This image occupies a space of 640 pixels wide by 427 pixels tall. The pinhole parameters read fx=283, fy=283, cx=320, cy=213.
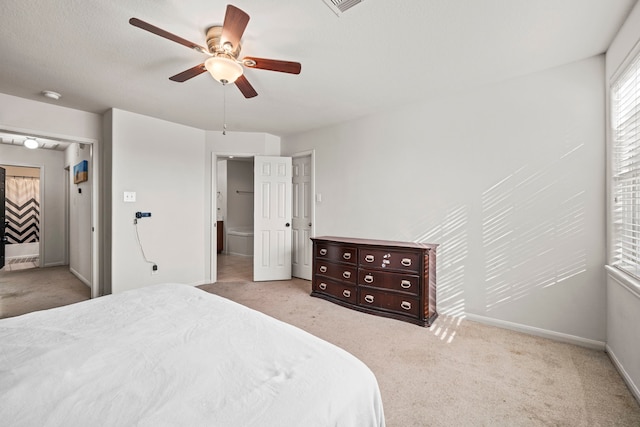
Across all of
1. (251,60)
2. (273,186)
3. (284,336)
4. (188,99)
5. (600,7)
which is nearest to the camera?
(284,336)

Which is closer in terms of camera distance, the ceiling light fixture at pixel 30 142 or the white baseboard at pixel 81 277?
the white baseboard at pixel 81 277

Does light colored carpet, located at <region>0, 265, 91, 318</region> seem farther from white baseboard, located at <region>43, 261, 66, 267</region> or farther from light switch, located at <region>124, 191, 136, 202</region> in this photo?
light switch, located at <region>124, 191, 136, 202</region>

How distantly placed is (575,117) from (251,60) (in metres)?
2.77

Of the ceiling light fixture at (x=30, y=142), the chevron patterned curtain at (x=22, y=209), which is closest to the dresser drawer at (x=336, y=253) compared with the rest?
the ceiling light fixture at (x=30, y=142)

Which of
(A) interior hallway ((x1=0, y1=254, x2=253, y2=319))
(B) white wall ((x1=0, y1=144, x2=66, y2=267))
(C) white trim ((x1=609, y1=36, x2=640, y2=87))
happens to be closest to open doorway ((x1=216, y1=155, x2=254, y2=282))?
(A) interior hallway ((x1=0, y1=254, x2=253, y2=319))

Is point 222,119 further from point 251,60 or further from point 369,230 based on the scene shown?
point 369,230

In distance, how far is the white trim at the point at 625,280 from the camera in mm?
1772

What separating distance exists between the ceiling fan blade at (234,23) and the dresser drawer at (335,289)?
2.70 metres

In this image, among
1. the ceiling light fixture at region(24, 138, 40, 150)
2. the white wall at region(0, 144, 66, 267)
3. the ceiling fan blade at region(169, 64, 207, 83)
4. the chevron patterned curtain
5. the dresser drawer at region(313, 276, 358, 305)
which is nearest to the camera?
the ceiling fan blade at region(169, 64, 207, 83)

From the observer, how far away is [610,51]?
7.33ft

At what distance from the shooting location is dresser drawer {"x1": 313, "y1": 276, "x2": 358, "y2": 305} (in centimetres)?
336

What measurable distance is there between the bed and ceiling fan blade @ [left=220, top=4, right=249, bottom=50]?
5.20 ft

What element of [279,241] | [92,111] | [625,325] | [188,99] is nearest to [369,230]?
[279,241]

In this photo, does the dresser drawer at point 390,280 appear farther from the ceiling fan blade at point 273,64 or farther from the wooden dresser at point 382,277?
the ceiling fan blade at point 273,64
